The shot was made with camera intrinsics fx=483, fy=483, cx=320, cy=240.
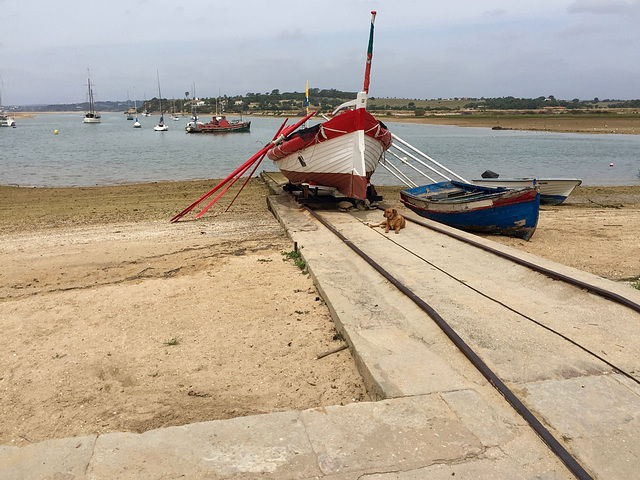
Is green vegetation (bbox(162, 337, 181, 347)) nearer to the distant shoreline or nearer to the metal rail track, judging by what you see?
the metal rail track

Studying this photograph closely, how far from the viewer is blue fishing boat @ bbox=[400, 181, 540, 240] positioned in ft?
30.6

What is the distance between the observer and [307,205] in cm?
1219

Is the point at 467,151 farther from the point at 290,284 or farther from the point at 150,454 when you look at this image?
the point at 150,454

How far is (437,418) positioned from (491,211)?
23.7 feet

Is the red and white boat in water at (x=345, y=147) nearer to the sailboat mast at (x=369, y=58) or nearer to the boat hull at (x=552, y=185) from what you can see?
the sailboat mast at (x=369, y=58)

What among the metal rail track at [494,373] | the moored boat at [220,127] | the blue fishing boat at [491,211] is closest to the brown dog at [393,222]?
the metal rail track at [494,373]

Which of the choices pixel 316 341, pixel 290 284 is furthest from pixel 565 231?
pixel 316 341

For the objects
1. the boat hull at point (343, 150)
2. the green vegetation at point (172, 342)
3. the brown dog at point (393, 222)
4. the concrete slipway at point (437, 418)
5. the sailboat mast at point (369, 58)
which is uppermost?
the sailboat mast at point (369, 58)

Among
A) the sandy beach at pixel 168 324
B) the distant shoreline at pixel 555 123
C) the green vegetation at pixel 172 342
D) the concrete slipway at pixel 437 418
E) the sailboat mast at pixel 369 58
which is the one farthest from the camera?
the distant shoreline at pixel 555 123

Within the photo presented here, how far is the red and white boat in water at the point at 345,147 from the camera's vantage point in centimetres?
1027

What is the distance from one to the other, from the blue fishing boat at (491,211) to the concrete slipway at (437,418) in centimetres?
396

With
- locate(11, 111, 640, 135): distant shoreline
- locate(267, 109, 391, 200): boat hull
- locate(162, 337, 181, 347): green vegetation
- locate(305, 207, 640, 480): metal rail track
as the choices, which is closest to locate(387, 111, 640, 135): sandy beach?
locate(11, 111, 640, 135): distant shoreline

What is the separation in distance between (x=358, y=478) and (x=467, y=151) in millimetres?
41700

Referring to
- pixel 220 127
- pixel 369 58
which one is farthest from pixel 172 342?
pixel 220 127
